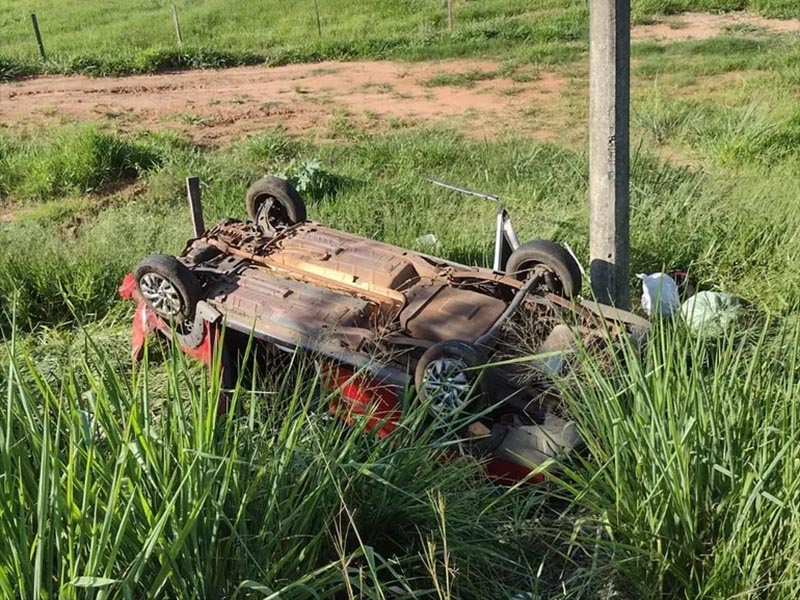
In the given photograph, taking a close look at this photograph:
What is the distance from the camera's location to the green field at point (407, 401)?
216 centimetres

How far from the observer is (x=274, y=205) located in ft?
17.7

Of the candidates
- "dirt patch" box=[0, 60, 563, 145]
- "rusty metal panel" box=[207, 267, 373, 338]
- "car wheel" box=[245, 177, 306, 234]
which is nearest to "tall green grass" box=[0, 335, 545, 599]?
A: "rusty metal panel" box=[207, 267, 373, 338]

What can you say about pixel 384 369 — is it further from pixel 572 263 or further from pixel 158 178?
pixel 158 178

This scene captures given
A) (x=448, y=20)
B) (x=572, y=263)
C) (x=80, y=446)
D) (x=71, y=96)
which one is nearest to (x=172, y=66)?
(x=71, y=96)

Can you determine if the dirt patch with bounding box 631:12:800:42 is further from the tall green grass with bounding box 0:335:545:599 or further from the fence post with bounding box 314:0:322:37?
the tall green grass with bounding box 0:335:545:599

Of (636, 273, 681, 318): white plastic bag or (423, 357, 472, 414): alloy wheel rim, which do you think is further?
(636, 273, 681, 318): white plastic bag

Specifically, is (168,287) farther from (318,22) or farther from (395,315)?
(318,22)

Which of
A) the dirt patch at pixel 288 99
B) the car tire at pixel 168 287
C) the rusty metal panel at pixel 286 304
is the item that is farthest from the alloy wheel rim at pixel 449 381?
the dirt patch at pixel 288 99

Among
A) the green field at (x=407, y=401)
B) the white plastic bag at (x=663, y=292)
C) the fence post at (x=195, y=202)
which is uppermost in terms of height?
the fence post at (x=195, y=202)

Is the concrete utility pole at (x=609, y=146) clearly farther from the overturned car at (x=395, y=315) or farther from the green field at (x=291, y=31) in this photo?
the green field at (x=291, y=31)

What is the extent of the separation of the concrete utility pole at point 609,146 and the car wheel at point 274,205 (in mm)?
1938

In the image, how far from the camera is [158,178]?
838 cm

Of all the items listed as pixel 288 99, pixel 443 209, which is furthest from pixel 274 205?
pixel 288 99

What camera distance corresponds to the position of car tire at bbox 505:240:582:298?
4.32m
